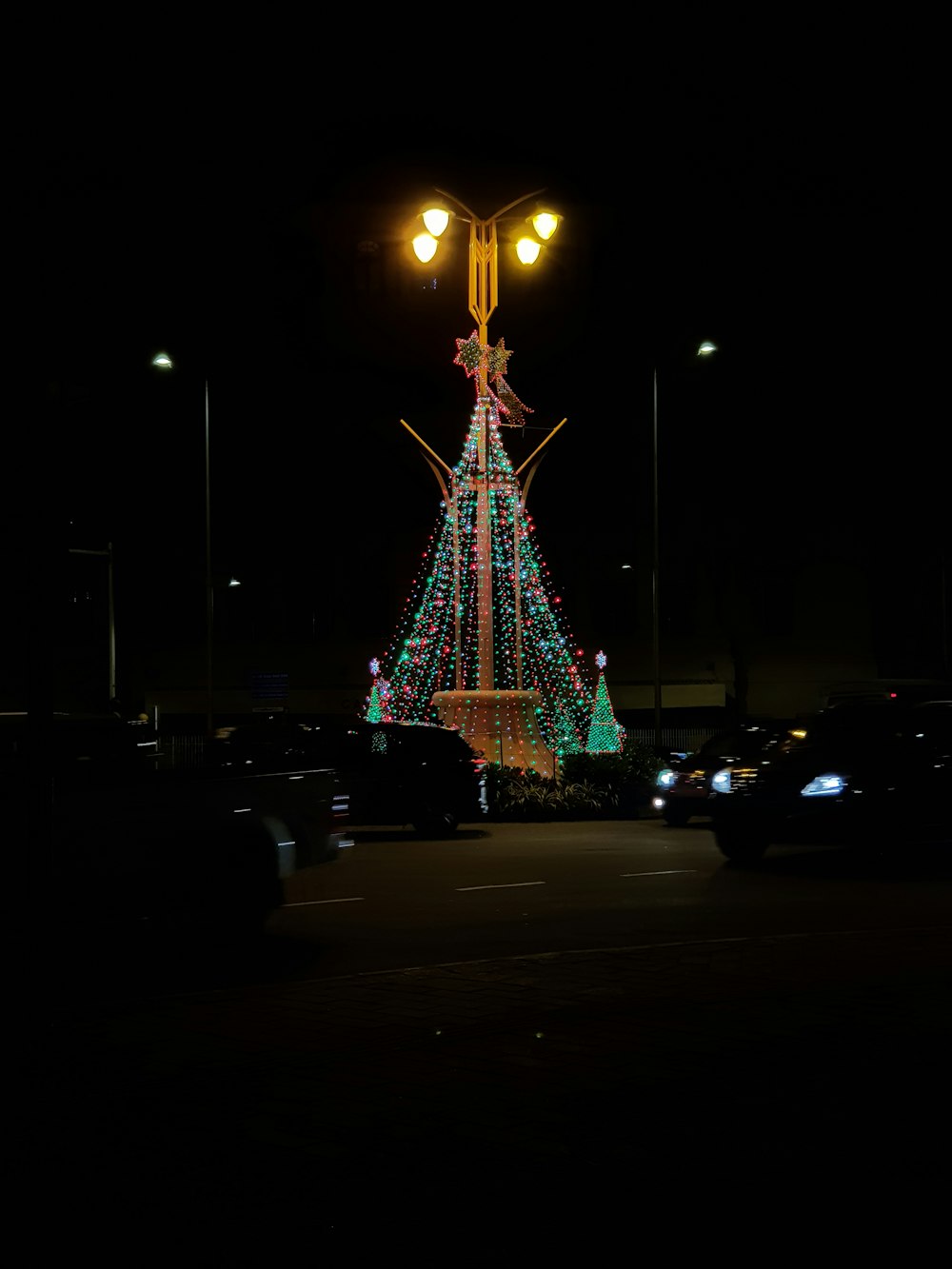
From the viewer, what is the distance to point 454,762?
72.1 ft

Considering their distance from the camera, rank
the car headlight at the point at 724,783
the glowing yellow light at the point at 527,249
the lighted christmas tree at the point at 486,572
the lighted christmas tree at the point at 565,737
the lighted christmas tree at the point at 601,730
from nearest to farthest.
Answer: the car headlight at the point at 724,783 → the glowing yellow light at the point at 527,249 → the lighted christmas tree at the point at 486,572 → the lighted christmas tree at the point at 565,737 → the lighted christmas tree at the point at 601,730

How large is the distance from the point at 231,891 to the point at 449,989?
124 inches

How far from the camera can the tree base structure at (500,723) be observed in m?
26.5

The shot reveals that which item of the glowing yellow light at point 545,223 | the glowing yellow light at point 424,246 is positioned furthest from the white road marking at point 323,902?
the glowing yellow light at point 545,223

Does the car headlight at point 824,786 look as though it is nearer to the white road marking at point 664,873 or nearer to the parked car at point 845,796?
the parked car at point 845,796

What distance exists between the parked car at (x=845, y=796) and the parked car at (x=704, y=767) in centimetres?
517

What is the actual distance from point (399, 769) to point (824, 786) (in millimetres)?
6811

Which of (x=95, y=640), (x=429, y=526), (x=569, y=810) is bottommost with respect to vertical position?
(x=569, y=810)

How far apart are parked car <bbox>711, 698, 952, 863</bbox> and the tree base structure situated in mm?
9418

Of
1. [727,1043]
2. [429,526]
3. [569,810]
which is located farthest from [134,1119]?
[429,526]

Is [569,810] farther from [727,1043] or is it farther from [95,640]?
[95,640]

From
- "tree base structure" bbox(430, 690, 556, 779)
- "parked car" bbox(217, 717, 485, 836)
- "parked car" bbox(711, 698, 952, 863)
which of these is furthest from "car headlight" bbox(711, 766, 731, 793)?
"tree base structure" bbox(430, 690, 556, 779)

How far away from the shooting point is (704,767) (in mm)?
23094

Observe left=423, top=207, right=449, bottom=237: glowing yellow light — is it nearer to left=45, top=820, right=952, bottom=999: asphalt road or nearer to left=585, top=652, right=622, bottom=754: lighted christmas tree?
left=45, top=820, right=952, bottom=999: asphalt road
